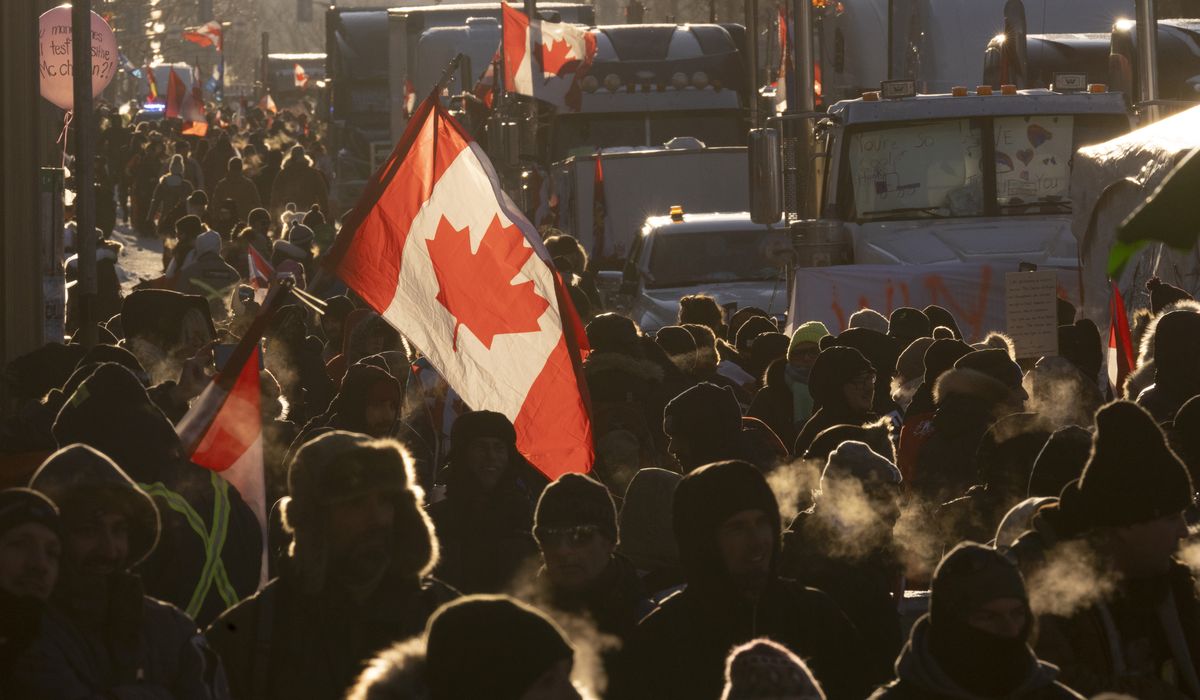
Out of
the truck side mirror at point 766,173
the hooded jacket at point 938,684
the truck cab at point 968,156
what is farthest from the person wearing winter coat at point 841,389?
the truck cab at point 968,156

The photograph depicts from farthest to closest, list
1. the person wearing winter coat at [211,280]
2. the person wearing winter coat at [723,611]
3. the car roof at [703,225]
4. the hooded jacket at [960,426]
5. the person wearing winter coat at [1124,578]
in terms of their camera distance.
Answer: the car roof at [703,225] → the person wearing winter coat at [211,280] → the hooded jacket at [960,426] → the person wearing winter coat at [723,611] → the person wearing winter coat at [1124,578]

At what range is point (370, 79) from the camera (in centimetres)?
4084

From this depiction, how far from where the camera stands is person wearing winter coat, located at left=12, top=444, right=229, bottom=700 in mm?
4461

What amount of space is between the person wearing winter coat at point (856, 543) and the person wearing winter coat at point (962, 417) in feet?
3.85

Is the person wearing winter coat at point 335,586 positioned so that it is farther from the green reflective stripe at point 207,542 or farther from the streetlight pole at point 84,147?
the streetlight pole at point 84,147

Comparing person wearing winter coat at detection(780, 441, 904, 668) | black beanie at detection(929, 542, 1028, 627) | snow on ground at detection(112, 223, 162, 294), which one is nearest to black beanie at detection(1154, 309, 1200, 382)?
person wearing winter coat at detection(780, 441, 904, 668)

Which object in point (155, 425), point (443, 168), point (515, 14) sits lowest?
point (155, 425)

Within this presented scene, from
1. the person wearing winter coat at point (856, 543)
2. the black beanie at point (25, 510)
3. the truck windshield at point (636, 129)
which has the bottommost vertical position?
the person wearing winter coat at point (856, 543)

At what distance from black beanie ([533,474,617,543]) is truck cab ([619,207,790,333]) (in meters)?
11.7

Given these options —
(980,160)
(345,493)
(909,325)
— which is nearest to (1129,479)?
(345,493)

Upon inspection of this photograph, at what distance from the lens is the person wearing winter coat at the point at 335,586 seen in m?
4.86

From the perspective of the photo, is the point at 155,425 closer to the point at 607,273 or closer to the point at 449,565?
the point at 449,565

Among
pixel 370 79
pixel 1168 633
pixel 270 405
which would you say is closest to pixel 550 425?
pixel 270 405

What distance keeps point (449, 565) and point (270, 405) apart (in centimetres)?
158
